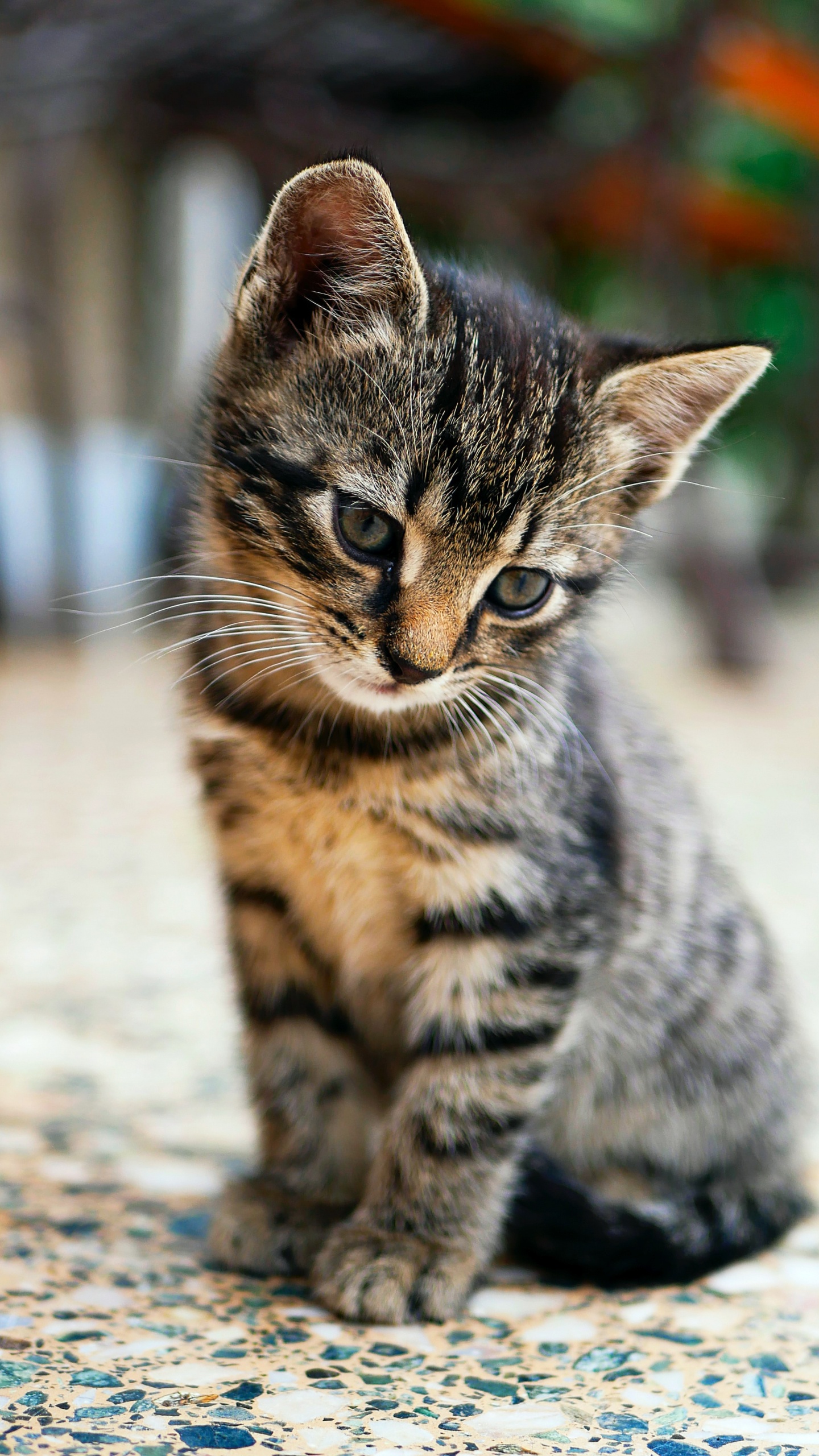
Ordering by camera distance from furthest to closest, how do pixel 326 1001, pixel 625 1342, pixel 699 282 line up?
pixel 699 282, pixel 326 1001, pixel 625 1342

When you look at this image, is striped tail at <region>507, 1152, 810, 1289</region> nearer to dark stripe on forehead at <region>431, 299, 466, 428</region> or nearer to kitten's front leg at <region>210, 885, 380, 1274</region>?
kitten's front leg at <region>210, 885, 380, 1274</region>

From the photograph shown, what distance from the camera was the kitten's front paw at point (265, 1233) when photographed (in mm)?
1467

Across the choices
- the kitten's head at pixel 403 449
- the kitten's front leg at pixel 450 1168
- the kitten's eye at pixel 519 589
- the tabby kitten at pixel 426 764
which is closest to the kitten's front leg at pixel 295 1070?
the tabby kitten at pixel 426 764

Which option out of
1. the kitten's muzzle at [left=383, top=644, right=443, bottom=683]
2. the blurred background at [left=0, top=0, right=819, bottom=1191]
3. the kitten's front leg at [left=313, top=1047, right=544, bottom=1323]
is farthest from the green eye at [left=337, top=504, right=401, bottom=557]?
the blurred background at [left=0, top=0, right=819, bottom=1191]

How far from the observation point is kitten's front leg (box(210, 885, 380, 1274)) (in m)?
1.61

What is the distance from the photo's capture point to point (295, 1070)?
63.7 inches

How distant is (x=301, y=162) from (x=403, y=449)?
2961 millimetres

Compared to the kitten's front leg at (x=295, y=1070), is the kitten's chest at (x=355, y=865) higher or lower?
higher

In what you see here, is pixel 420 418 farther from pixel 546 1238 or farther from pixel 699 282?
pixel 699 282

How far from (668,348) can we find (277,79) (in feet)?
13.4

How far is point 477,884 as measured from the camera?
1419 millimetres

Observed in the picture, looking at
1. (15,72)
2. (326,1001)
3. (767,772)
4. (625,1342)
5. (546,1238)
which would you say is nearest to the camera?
(625,1342)

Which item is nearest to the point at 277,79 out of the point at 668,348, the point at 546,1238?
the point at 668,348

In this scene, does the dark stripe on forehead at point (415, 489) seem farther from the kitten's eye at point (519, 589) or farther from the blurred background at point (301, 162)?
the blurred background at point (301, 162)
